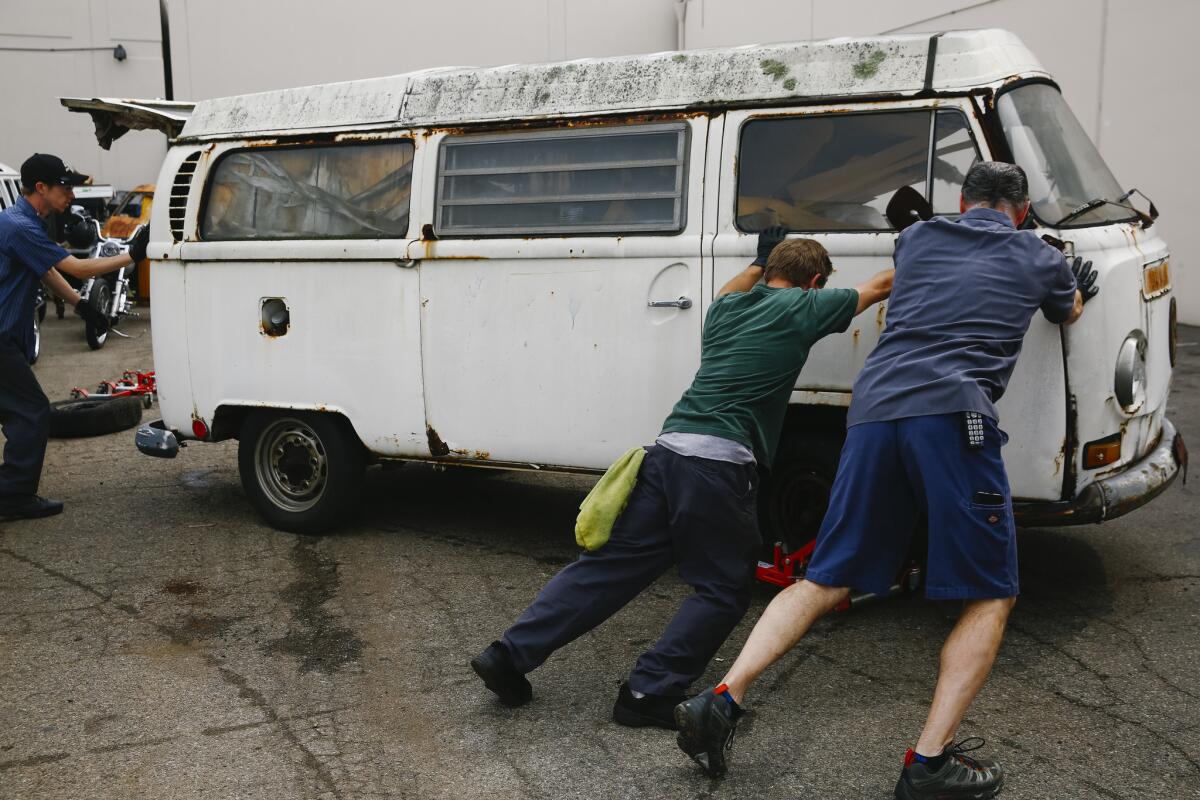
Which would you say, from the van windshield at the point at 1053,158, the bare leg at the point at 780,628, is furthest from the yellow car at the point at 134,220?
the bare leg at the point at 780,628

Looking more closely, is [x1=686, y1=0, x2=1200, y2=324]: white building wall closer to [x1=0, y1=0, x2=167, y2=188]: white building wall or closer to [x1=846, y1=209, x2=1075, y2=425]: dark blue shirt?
[x1=846, y1=209, x2=1075, y2=425]: dark blue shirt

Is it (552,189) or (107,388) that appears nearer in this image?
(552,189)

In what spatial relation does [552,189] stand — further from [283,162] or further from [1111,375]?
[1111,375]

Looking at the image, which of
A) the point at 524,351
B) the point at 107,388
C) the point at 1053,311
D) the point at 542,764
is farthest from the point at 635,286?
the point at 107,388

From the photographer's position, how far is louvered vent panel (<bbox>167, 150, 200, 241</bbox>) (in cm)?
644

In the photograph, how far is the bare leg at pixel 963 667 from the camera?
134 inches

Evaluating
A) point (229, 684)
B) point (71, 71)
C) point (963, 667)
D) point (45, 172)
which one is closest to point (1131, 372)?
point (963, 667)

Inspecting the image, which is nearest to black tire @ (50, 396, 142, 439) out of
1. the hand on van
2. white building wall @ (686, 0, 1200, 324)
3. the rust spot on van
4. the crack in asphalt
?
the crack in asphalt

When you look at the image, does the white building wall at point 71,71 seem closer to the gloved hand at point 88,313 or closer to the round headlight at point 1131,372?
the gloved hand at point 88,313

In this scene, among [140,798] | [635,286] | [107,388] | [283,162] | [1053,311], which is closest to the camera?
[140,798]

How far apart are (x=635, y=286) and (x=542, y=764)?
222cm

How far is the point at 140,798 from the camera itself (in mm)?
3600

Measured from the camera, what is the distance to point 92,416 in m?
8.99

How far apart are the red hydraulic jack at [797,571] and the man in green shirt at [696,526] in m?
1.01
